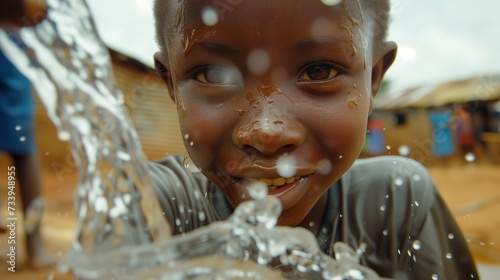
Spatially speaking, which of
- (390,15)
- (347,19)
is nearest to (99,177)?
(347,19)

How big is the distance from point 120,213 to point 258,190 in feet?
1.21

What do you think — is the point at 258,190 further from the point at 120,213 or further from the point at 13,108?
the point at 13,108

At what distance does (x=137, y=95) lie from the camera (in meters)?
2.07

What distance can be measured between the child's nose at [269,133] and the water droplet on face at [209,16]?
16 cm

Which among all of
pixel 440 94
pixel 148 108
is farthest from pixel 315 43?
pixel 440 94

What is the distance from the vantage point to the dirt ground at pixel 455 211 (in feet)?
6.49

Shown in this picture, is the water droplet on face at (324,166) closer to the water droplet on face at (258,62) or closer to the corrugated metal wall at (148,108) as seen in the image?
the water droplet on face at (258,62)

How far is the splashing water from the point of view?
37.0 inches

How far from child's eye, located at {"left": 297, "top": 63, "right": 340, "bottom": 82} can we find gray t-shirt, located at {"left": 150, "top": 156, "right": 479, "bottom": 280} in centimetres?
40

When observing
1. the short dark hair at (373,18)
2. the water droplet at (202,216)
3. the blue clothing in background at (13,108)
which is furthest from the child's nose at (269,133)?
the blue clothing in background at (13,108)

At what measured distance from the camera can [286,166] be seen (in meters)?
0.92

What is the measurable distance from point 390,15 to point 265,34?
0.45 m

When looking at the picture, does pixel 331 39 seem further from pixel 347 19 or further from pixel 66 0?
pixel 66 0

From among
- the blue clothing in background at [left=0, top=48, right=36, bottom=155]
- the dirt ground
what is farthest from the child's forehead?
the blue clothing in background at [left=0, top=48, right=36, bottom=155]
